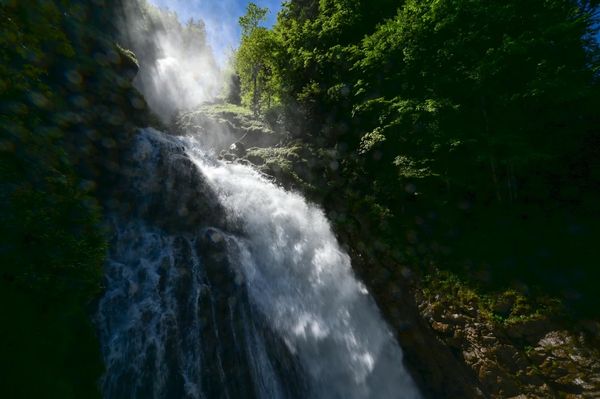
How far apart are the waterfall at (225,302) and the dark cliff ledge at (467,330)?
0.89m

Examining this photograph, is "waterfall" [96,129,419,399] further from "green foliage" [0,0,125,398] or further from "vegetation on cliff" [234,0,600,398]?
"vegetation on cliff" [234,0,600,398]

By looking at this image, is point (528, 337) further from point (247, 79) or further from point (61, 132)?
point (247, 79)

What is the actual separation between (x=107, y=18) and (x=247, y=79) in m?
13.4

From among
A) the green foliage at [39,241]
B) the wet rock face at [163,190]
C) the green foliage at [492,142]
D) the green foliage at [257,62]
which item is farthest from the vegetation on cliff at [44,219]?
the green foliage at [257,62]

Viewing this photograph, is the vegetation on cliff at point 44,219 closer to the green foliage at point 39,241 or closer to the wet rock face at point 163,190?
the green foliage at point 39,241

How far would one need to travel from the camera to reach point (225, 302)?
11.2 metres

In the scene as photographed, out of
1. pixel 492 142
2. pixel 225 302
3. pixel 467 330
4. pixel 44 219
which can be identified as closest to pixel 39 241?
pixel 44 219

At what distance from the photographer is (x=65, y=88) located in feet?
40.8

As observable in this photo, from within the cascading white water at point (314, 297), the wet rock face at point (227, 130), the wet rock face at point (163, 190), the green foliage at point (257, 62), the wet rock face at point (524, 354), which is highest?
the green foliage at point (257, 62)

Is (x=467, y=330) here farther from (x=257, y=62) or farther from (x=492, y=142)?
(x=257, y=62)

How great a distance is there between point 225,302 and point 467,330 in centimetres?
916

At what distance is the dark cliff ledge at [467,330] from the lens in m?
8.70

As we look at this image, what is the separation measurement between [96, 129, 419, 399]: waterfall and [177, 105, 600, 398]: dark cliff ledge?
891 millimetres

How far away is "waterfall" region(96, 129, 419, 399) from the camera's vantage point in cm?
955
